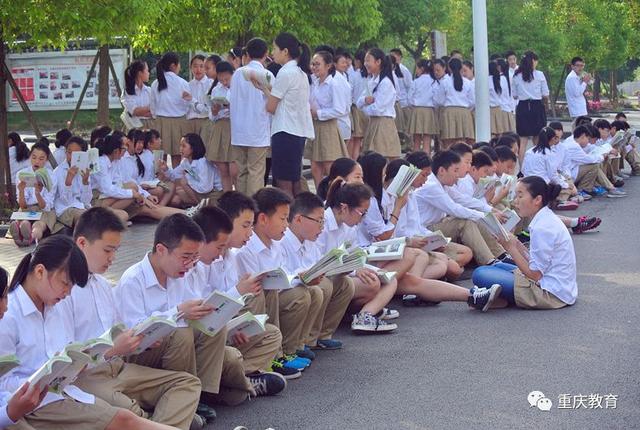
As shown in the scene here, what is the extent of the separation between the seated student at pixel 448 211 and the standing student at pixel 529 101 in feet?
26.7

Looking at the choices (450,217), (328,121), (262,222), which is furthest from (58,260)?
(328,121)

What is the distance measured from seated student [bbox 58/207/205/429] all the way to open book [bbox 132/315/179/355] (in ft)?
0.17

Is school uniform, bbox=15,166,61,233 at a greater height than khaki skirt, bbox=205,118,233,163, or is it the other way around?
khaki skirt, bbox=205,118,233,163

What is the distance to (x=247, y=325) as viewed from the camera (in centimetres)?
622

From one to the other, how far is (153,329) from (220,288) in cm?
123

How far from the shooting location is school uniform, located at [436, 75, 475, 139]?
1759 centimetres

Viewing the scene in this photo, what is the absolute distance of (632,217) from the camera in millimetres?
13547

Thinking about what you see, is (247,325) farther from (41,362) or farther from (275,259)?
(41,362)

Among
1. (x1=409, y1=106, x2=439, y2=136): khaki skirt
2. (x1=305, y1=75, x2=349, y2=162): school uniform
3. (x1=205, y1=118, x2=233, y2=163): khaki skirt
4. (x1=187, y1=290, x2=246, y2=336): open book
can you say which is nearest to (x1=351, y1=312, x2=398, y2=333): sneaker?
(x1=187, y1=290, x2=246, y2=336): open book

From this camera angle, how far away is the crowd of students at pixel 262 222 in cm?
531

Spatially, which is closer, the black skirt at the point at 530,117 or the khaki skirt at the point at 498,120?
the black skirt at the point at 530,117

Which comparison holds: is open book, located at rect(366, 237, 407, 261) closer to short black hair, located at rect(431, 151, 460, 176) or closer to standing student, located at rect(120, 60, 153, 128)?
short black hair, located at rect(431, 151, 460, 176)

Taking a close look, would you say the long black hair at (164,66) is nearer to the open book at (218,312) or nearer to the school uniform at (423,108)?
the school uniform at (423,108)

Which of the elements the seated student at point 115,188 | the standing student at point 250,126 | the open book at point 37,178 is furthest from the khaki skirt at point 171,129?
the open book at point 37,178
